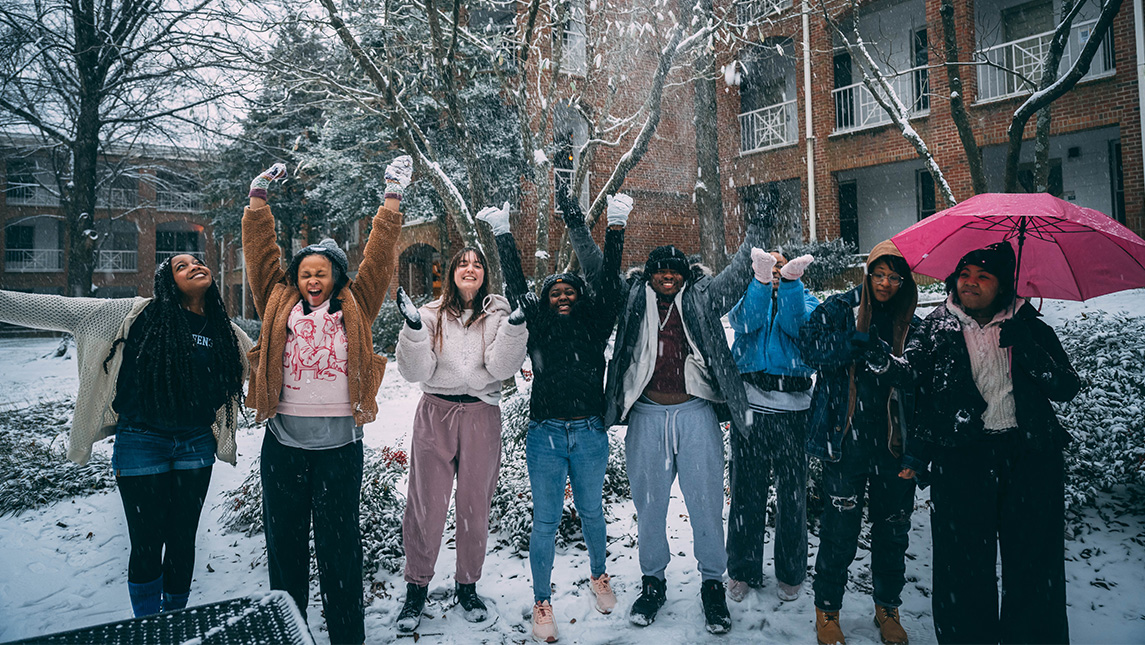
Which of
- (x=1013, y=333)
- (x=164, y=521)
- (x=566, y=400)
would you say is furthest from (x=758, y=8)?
(x=164, y=521)

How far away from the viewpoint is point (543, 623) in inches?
133

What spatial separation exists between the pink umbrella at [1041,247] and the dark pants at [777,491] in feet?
3.73

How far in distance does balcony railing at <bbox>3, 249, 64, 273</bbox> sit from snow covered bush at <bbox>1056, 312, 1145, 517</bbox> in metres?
38.3

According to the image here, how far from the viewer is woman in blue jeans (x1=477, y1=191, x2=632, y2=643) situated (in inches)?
134

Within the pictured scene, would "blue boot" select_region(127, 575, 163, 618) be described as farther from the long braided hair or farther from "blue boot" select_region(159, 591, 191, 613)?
the long braided hair

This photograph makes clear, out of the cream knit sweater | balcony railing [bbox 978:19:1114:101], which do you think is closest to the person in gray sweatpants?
the cream knit sweater

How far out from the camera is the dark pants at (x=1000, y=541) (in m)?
2.74

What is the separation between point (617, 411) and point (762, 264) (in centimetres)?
115

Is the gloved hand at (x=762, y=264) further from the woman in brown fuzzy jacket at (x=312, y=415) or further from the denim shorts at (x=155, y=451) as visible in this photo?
the denim shorts at (x=155, y=451)

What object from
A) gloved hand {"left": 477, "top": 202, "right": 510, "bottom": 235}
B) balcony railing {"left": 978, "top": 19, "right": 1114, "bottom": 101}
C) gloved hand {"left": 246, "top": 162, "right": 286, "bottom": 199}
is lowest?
gloved hand {"left": 477, "top": 202, "right": 510, "bottom": 235}

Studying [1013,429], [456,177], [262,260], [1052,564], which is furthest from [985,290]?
[456,177]

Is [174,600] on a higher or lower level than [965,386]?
lower

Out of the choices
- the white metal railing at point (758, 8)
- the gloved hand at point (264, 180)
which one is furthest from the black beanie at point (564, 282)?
the white metal railing at point (758, 8)

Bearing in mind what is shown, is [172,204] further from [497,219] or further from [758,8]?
[497,219]
